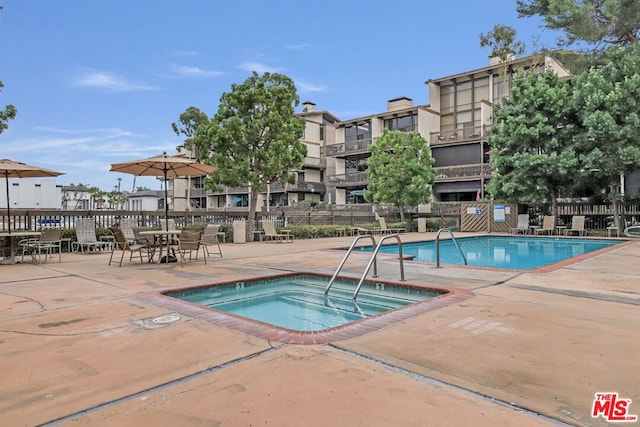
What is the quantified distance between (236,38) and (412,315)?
66.5ft

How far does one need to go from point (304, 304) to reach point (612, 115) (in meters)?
18.8

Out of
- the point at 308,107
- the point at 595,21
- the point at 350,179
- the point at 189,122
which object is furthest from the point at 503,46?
the point at 189,122

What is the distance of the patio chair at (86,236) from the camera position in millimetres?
12461

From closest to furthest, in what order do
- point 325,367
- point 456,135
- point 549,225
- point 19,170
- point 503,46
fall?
point 325,367 → point 19,170 → point 549,225 → point 503,46 → point 456,135

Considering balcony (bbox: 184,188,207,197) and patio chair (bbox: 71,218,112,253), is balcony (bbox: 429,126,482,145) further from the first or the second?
balcony (bbox: 184,188,207,197)

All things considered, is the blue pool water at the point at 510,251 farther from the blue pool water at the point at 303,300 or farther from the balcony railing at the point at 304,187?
the balcony railing at the point at 304,187

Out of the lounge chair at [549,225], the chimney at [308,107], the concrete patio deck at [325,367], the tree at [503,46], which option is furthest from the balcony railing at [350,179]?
the concrete patio deck at [325,367]

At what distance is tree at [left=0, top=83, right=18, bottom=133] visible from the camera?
13.1 metres

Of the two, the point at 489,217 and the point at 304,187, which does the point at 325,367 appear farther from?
the point at 304,187

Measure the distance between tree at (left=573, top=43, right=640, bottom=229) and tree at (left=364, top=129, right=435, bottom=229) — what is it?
26.9ft

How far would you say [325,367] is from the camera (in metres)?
3.10

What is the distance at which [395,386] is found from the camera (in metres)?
2.74

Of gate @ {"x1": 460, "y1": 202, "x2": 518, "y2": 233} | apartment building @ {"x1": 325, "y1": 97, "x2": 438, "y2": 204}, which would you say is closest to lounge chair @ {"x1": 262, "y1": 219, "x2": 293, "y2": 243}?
gate @ {"x1": 460, "y1": 202, "x2": 518, "y2": 233}

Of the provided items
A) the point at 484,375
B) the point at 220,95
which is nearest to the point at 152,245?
the point at 484,375
